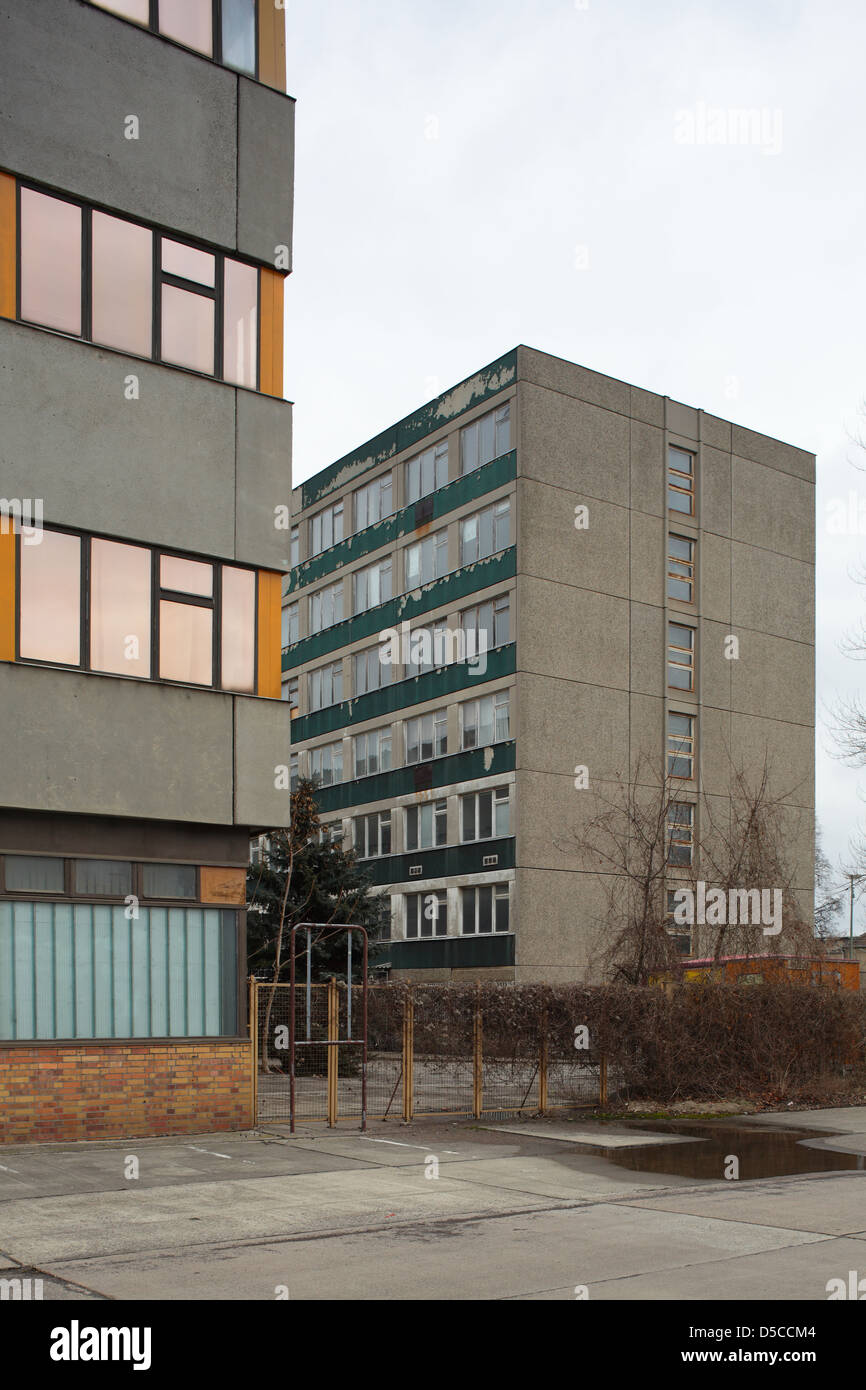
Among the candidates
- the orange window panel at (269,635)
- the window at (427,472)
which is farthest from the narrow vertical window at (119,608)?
the window at (427,472)

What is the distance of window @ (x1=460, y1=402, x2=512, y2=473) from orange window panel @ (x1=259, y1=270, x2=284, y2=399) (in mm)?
26856

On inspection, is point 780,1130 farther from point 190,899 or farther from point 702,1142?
point 190,899

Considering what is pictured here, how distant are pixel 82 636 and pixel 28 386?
2865mm

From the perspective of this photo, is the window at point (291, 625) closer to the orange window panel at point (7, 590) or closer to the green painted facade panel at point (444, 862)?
the green painted facade panel at point (444, 862)

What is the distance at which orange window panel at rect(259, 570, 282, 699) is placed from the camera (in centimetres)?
1819

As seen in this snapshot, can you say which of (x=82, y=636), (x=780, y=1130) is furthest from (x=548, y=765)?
(x=82, y=636)

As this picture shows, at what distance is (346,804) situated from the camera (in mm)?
53562

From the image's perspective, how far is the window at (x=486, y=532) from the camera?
45312 mm

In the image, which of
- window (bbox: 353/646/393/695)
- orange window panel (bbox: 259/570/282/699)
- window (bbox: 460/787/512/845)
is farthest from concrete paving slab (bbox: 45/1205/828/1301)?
window (bbox: 353/646/393/695)

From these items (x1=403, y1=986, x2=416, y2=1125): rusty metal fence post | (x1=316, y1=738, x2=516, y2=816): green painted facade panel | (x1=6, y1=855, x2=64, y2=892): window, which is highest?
(x1=316, y1=738, x2=516, y2=816): green painted facade panel

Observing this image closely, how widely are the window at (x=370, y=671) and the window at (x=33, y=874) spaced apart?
35.5 m

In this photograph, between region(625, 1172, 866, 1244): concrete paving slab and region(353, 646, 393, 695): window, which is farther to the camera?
region(353, 646, 393, 695): window

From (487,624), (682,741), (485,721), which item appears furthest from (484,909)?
(487,624)

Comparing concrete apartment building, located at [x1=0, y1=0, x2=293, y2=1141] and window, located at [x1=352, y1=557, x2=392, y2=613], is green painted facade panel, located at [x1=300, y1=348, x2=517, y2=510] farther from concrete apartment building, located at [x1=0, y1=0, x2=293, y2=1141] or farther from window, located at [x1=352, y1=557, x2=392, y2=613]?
concrete apartment building, located at [x1=0, y1=0, x2=293, y2=1141]
